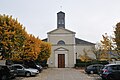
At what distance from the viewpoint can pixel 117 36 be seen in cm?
3722

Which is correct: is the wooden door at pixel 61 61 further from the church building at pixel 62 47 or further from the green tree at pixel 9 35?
the green tree at pixel 9 35

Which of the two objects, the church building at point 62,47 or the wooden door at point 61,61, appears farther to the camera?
the church building at point 62,47

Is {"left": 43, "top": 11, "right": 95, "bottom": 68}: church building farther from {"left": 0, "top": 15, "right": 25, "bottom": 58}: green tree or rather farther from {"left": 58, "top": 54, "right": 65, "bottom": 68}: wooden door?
{"left": 0, "top": 15, "right": 25, "bottom": 58}: green tree

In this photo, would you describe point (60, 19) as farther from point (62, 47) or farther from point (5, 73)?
point (5, 73)

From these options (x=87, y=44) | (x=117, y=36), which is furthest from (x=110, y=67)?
(x=87, y=44)

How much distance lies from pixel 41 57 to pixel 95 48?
793 inches

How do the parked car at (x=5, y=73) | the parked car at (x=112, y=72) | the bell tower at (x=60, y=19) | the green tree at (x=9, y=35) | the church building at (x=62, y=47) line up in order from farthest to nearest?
1. the bell tower at (x=60, y=19)
2. the church building at (x=62, y=47)
3. the green tree at (x=9, y=35)
4. the parked car at (x=112, y=72)
5. the parked car at (x=5, y=73)

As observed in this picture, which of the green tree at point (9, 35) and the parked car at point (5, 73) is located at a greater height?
the green tree at point (9, 35)

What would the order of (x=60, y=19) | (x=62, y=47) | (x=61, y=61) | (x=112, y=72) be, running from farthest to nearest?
(x=60, y=19)
(x=62, y=47)
(x=61, y=61)
(x=112, y=72)

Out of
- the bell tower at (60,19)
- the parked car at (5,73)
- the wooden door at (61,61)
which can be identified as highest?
the bell tower at (60,19)

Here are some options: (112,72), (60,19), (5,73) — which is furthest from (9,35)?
(60,19)

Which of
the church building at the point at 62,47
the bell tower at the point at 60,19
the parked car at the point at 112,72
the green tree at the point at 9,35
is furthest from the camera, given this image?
the bell tower at the point at 60,19

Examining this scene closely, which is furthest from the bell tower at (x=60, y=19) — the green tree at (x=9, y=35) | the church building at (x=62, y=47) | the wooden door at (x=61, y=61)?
the green tree at (x=9, y=35)

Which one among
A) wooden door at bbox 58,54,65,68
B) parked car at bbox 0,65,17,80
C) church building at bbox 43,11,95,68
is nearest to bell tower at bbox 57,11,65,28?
church building at bbox 43,11,95,68
